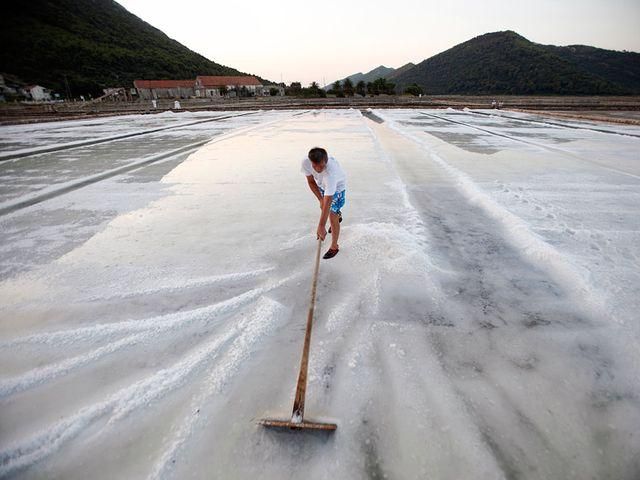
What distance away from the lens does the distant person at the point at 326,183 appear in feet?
8.98

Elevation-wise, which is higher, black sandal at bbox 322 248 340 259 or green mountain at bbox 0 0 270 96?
green mountain at bbox 0 0 270 96

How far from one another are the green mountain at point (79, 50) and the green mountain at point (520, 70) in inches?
3260

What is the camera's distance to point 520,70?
290 feet

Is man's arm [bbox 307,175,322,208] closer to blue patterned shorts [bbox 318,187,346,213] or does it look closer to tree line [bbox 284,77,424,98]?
blue patterned shorts [bbox 318,187,346,213]

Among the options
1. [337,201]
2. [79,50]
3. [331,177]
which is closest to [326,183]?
[331,177]

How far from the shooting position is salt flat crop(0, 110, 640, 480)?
1475mm

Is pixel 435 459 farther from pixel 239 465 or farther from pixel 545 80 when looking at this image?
pixel 545 80

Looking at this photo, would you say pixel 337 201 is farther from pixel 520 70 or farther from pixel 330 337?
pixel 520 70

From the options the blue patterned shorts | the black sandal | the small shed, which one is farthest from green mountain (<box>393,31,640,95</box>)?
the black sandal

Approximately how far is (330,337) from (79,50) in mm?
117499

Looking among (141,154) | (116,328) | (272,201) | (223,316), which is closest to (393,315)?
(223,316)

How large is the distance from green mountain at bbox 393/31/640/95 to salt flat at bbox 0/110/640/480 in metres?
94.2

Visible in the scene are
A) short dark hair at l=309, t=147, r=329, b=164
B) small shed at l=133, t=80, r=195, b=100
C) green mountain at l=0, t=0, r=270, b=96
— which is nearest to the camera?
short dark hair at l=309, t=147, r=329, b=164

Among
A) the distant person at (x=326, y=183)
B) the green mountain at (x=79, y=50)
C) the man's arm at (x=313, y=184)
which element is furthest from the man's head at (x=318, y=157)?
the green mountain at (x=79, y=50)
